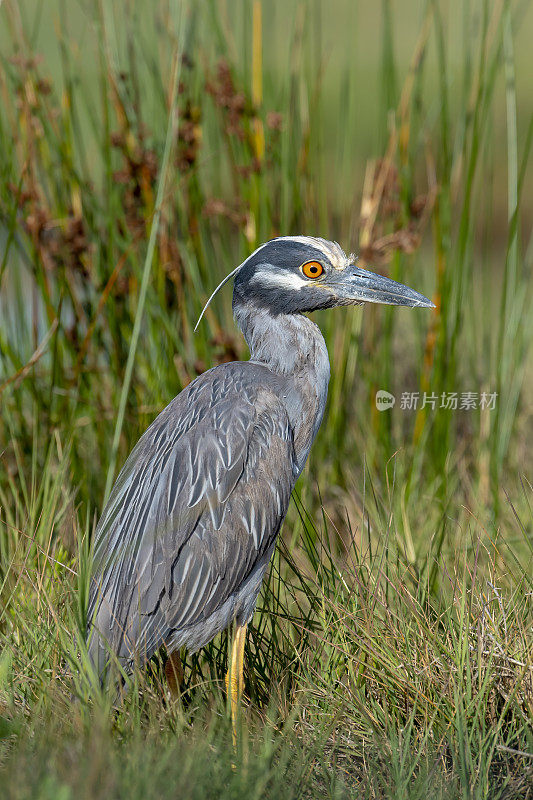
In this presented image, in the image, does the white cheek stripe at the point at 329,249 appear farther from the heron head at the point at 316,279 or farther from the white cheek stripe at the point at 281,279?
the white cheek stripe at the point at 281,279

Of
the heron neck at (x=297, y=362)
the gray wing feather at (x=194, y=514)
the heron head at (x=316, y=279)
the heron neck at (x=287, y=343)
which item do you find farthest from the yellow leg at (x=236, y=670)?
the heron head at (x=316, y=279)

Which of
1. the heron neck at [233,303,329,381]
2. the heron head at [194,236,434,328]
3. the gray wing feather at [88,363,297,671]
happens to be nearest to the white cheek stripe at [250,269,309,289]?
the heron head at [194,236,434,328]

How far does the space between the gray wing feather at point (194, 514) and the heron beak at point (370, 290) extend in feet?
1.31

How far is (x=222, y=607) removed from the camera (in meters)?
2.51

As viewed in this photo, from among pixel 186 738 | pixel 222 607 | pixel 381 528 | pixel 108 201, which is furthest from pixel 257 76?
pixel 186 738

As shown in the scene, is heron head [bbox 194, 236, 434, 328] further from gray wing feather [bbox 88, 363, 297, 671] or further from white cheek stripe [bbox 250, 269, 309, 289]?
gray wing feather [bbox 88, 363, 297, 671]

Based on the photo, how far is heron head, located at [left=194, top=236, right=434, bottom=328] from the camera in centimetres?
265

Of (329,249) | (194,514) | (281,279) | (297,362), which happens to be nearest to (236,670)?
(194,514)

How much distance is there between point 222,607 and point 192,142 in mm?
1864

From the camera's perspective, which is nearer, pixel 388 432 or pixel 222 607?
pixel 222 607

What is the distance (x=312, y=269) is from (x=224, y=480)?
714mm

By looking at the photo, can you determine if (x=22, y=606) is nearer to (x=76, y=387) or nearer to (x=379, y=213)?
(x=76, y=387)

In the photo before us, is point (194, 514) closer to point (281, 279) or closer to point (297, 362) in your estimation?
point (297, 362)

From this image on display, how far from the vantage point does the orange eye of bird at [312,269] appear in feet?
8.70
